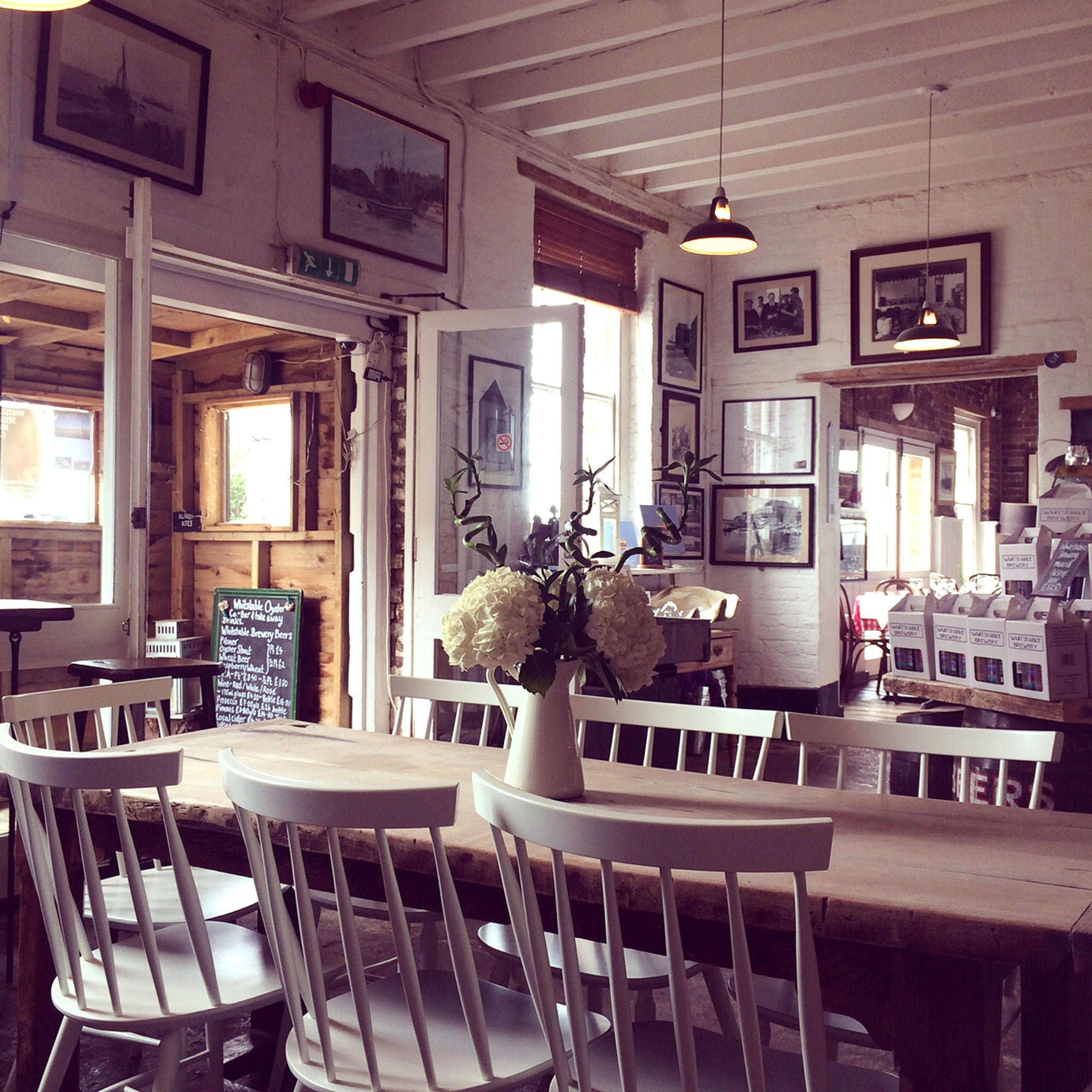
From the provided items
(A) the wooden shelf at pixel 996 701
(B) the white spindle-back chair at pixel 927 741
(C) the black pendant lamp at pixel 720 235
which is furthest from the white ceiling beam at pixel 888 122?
(B) the white spindle-back chair at pixel 927 741

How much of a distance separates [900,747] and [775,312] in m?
5.46

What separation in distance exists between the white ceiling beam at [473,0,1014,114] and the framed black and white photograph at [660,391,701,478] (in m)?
2.22

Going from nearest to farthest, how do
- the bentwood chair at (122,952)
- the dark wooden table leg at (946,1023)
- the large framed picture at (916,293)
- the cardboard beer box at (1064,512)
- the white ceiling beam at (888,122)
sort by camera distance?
1. the dark wooden table leg at (946,1023)
2. the bentwood chair at (122,952)
3. the cardboard beer box at (1064,512)
4. the white ceiling beam at (888,122)
5. the large framed picture at (916,293)

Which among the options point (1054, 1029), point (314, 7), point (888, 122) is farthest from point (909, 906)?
point (888, 122)

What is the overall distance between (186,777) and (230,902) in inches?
12.6

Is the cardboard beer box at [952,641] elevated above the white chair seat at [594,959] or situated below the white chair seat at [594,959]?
above

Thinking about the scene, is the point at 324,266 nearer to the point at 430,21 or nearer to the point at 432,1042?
the point at 430,21

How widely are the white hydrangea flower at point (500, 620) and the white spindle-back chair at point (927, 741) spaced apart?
26.6 inches

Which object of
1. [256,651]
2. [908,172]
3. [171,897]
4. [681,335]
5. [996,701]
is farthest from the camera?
[681,335]

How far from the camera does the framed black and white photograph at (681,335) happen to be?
7059 millimetres

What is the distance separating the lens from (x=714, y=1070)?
160cm

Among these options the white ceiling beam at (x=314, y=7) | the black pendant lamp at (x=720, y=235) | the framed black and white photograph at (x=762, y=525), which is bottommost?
the framed black and white photograph at (x=762, y=525)

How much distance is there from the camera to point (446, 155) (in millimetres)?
5379

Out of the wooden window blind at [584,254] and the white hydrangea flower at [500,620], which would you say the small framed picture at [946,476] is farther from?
the white hydrangea flower at [500,620]
